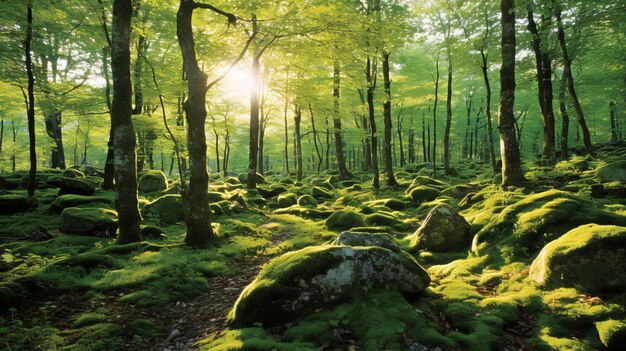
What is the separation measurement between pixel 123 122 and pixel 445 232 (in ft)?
29.3

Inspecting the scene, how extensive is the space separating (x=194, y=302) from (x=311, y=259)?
274 cm

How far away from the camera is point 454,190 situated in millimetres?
14445

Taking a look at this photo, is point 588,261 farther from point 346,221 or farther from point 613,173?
point 613,173

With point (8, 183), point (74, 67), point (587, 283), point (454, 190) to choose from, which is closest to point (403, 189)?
point (454, 190)

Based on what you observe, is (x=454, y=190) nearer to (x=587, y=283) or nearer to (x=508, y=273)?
(x=508, y=273)

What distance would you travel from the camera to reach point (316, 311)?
191 inches

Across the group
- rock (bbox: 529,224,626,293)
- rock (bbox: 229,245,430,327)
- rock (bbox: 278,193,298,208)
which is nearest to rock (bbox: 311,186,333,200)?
rock (bbox: 278,193,298,208)

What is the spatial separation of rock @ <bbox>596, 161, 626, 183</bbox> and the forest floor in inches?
1.8

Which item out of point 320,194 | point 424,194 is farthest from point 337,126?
point 424,194

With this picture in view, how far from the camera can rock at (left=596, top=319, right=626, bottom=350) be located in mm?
3764

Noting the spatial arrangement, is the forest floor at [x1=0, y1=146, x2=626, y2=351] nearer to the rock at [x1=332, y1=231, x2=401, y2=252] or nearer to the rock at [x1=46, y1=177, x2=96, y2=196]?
the rock at [x1=332, y1=231, x2=401, y2=252]

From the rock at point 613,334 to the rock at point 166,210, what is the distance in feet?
41.4

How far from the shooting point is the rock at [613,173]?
10156 mm

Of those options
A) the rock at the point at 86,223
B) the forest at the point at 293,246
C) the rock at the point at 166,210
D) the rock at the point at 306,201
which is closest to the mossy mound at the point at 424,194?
the forest at the point at 293,246
